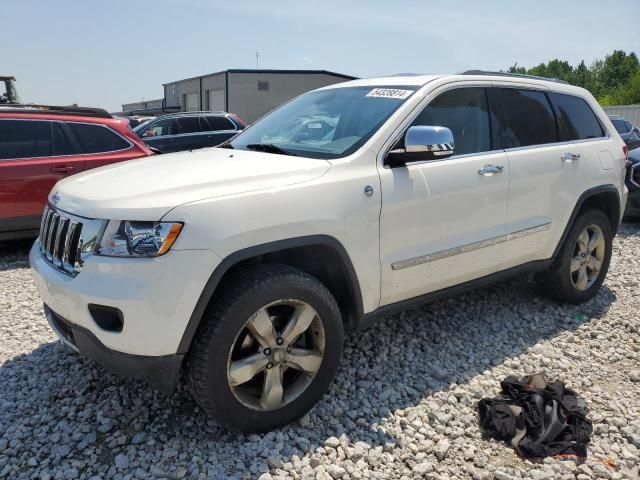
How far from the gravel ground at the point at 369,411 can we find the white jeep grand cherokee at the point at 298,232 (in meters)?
0.25

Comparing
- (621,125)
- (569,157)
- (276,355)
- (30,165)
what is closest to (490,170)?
(569,157)

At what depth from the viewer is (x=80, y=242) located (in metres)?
2.48

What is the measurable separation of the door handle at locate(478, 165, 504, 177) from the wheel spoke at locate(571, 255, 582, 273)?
1392 mm

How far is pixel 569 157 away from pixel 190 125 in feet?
34.1

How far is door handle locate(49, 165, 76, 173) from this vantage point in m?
6.01

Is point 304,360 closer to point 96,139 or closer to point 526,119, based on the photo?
point 526,119

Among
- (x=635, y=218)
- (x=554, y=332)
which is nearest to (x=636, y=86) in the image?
(x=635, y=218)

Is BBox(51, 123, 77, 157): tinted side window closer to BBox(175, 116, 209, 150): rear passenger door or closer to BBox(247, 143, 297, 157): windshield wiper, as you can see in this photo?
BBox(247, 143, 297, 157): windshield wiper

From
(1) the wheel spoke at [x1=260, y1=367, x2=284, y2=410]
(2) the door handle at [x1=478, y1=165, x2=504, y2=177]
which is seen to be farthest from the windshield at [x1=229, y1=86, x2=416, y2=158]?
(1) the wheel spoke at [x1=260, y1=367, x2=284, y2=410]

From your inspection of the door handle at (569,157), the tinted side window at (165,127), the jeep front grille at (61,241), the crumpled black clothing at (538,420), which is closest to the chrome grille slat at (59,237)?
the jeep front grille at (61,241)

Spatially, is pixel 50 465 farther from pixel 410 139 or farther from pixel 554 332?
pixel 554 332

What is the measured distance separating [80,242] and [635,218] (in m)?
8.29

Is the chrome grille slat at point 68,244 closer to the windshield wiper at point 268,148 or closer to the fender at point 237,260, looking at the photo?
the fender at point 237,260

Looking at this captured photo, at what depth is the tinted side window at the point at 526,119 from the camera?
388 centimetres
